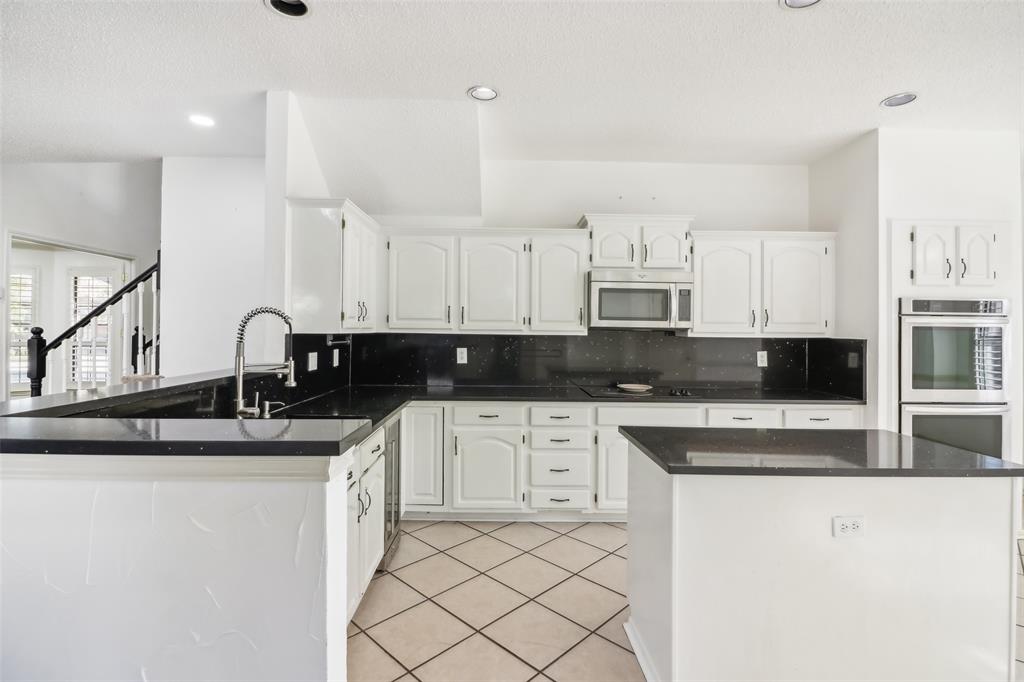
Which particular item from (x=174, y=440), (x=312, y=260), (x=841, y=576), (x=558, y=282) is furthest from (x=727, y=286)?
(x=174, y=440)

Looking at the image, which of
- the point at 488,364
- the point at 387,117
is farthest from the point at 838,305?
the point at 387,117

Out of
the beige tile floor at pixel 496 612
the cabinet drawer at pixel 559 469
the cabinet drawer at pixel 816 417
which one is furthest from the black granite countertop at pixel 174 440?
the cabinet drawer at pixel 816 417

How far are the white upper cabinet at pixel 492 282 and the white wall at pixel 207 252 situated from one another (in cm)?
164

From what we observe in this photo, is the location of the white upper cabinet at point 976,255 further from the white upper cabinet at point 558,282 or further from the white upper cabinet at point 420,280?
the white upper cabinet at point 420,280

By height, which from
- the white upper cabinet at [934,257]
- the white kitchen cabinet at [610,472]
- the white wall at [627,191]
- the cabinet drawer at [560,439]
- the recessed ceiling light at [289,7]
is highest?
the recessed ceiling light at [289,7]

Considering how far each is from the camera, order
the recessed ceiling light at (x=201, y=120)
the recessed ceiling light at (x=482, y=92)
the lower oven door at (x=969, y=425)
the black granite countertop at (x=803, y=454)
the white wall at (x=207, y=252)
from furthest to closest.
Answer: the white wall at (x=207, y=252) < the lower oven door at (x=969, y=425) < the recessed ceiling light at (x=201, y=120) < the recessed ceiling light at (x=482, y=92) < the black granite countertop at (x=803, y=454)

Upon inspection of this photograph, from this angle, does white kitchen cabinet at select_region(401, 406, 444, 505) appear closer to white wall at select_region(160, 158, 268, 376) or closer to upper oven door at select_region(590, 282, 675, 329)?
upper oven door at select_region(590, 282, 675, 329)

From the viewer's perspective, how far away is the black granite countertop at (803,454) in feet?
4.57

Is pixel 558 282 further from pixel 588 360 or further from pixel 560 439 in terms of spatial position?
pixel 560 439

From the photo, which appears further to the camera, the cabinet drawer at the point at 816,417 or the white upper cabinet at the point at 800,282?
the white upper cabinet at the point at 800,282

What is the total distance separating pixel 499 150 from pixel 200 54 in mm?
1894

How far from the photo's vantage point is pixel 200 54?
216 cm

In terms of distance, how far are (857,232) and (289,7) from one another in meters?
3.61

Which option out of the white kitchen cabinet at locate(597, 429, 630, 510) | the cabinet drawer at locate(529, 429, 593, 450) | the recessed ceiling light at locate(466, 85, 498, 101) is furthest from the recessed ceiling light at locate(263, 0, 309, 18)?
the white kitchen cabinet at locate(597, 429, 630, 510)
